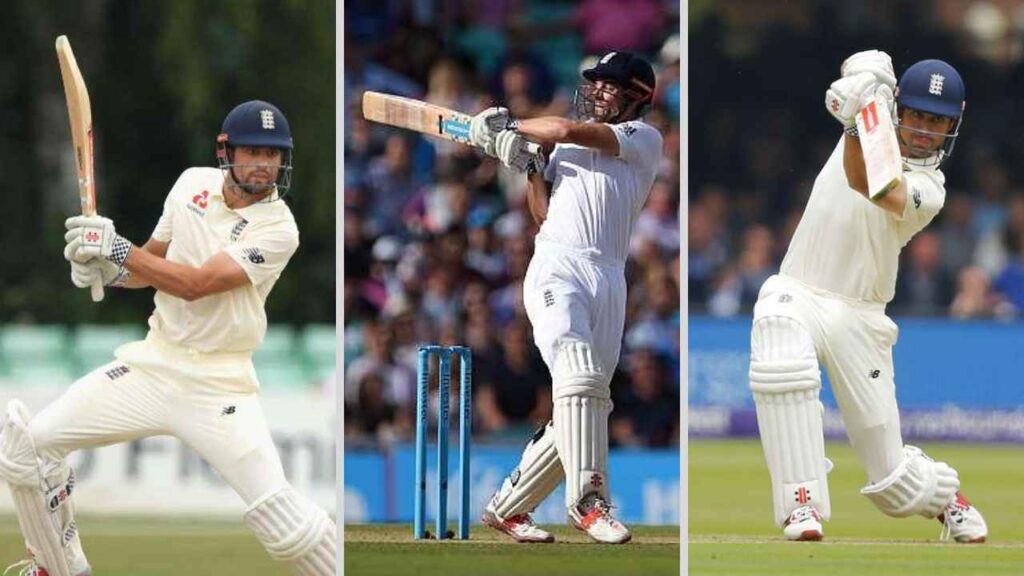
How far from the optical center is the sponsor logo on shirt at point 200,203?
6730 millimetres

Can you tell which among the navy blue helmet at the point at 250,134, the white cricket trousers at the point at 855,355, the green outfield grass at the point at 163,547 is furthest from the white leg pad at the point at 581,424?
the green outfield grass at the point at 163,547

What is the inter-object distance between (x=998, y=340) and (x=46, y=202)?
15.8ft

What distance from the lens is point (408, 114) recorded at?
6.68m

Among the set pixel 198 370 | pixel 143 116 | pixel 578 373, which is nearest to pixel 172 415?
pixel 198 370

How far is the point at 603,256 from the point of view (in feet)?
22.1

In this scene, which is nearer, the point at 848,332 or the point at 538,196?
the point at 538,196

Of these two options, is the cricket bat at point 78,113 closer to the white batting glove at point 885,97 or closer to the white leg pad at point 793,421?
the white leg pad at point 793,421

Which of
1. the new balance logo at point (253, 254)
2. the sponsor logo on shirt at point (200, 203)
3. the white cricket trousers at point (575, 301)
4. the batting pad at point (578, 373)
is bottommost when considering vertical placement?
the batting pad at point (578, 373)

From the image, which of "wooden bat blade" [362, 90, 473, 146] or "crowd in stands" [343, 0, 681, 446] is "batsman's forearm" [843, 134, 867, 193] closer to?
"crowd in stands" [343, 0, 681, 446]

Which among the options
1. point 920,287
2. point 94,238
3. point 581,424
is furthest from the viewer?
point 920,287

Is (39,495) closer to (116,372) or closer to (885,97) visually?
(116,372)

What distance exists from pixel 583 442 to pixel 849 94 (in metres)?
1.24

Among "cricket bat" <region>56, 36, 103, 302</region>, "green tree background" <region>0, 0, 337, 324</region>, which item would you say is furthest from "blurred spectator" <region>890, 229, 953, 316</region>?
"cricket bat" <region>56, 36, 103, 302</region>

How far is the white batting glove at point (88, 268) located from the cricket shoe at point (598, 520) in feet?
4.72
